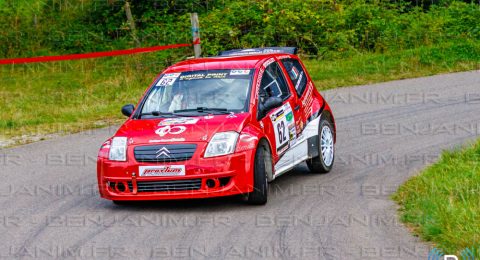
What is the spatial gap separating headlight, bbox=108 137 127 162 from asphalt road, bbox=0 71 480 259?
55cm

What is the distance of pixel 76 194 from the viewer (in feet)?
35.2

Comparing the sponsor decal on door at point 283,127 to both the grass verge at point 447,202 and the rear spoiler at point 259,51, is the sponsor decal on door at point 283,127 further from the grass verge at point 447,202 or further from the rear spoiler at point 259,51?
the grass verge at point 447,202

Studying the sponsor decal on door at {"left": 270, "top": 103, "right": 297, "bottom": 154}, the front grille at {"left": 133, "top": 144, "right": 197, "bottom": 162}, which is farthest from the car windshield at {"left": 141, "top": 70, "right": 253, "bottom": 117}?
the front grille at {"left": 133, "top": 144, "right": 197, "bottom": 162}

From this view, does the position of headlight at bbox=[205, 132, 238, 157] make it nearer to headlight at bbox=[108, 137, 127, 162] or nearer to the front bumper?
the front bumper

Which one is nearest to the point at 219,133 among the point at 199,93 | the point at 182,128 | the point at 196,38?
the point at 182,128

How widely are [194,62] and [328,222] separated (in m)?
3.25

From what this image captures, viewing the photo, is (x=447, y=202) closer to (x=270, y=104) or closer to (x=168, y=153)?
(x=270, y=104)

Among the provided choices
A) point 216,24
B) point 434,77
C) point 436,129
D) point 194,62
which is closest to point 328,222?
point 194,62

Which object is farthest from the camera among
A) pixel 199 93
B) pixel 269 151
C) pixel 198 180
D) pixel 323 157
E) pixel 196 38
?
pixel 196 38

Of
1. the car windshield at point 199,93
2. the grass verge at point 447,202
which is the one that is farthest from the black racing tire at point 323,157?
the car windshield at point 199,93

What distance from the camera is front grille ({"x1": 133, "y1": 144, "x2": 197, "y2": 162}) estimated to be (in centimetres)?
940

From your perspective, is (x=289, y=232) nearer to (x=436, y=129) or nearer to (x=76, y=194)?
(x=76, y=194)

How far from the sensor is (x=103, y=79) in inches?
931

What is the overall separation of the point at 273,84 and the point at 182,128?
178cm
